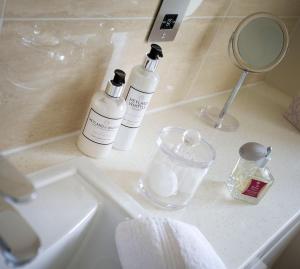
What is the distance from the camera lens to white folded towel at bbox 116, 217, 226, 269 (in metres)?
0.62

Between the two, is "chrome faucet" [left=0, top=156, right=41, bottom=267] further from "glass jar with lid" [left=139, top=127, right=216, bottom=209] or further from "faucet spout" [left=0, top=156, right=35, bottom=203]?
"glass jar with lid" [left=139, top=127, right=216, bottom=209]

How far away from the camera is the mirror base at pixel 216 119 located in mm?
1172

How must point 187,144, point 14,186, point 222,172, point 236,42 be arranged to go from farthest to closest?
point 236,42 → point 222,172 → point 187,144 → point 14,186

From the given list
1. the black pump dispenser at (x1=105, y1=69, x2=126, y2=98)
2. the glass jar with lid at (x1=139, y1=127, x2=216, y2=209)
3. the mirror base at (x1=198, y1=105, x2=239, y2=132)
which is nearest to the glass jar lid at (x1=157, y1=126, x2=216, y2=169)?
the glass jar with lid at (x1=139, y1=127, x2=216, y2=209)

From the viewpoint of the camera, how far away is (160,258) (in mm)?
614

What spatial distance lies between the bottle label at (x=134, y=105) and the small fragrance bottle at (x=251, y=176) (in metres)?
0.23

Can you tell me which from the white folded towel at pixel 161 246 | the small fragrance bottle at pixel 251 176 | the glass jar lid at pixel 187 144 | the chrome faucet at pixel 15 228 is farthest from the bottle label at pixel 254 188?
the chrome faucet at pixel 15 228

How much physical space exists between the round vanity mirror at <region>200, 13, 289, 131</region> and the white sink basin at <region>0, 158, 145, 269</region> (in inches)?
19.5

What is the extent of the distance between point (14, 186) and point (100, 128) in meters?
0.35

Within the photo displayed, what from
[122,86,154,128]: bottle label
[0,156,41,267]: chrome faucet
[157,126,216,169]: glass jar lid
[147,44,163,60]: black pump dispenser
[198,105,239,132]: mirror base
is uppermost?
[147,44,163,60]: black pump dispenser

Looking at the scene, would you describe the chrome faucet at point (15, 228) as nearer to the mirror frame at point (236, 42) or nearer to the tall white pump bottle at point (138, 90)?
the tall white pump bottle at point (138, 90)

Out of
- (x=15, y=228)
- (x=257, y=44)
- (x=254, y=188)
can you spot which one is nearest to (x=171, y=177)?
(x=254, y=188)

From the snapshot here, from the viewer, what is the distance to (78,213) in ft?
2.29

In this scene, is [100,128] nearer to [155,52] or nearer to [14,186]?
[155,52]
